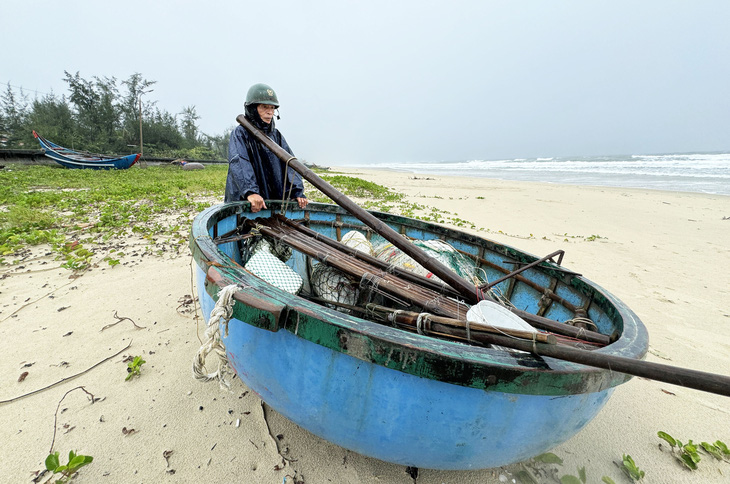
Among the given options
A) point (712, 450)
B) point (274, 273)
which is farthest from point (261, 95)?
point (712, 450)

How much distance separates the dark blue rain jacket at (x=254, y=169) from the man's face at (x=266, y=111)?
2.7 inches

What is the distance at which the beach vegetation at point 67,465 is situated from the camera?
1.52 meters

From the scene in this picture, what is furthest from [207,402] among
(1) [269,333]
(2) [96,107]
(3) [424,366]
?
(2) [96,107]

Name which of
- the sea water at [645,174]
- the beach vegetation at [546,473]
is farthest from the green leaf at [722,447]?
the sea water at [645,174]

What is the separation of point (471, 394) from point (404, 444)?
15.5 inches

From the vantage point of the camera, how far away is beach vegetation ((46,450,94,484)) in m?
1.52

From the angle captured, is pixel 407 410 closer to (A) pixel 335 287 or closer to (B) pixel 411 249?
(B) pixel 411 249

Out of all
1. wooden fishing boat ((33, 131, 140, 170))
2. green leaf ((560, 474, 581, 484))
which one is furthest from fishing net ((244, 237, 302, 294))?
wooden fishing boat ((33, 131, 140, 170))

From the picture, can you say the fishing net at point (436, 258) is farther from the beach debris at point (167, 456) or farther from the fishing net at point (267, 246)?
the beach debris at point (167, 456)

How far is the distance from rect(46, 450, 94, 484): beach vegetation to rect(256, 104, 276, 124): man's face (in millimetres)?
3145

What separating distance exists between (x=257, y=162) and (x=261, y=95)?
730mm

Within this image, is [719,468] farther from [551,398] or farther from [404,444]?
[404,444]

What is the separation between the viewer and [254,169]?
369 centimetres

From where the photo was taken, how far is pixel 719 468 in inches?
76.2
